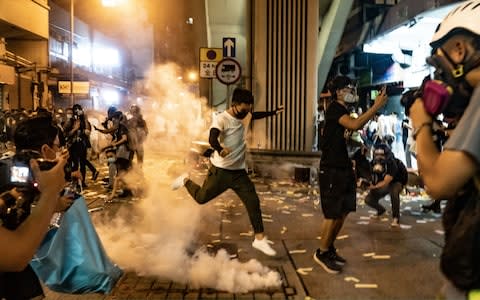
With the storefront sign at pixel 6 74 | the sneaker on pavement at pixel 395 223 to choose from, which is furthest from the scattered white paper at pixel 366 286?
the storefront sign at pixel 6 74

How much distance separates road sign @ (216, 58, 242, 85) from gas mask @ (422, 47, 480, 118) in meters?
8.72

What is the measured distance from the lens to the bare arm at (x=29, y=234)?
5.89 feet

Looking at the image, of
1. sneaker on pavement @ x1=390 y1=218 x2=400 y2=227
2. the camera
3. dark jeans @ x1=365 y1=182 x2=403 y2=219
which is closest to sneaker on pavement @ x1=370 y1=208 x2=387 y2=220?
dark jeans @ x1=365 y1=182 x2=403 y2=219

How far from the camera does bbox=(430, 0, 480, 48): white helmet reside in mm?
1729

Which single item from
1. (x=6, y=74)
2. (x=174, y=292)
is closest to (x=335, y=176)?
(x=174, y=292)

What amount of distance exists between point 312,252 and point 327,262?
2.19ft

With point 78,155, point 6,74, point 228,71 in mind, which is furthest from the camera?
point 6,74

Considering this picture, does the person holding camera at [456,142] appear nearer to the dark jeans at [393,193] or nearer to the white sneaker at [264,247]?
the white sneaker at [264,247]

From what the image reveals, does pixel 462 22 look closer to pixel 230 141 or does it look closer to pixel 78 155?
pixel 230 141

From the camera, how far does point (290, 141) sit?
12.5 m

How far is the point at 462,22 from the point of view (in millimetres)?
1768

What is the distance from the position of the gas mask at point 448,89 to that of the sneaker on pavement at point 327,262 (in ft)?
11.4

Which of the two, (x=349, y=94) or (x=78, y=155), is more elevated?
(x=349, y=94)

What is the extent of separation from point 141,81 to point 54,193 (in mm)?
60643
